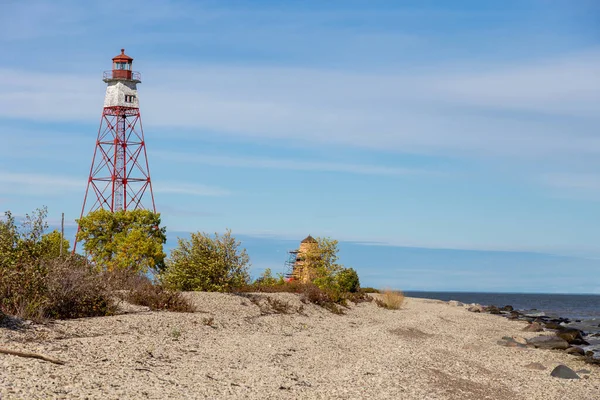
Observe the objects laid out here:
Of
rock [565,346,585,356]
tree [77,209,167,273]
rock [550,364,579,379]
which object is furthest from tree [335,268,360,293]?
rock [550,364,579,379]

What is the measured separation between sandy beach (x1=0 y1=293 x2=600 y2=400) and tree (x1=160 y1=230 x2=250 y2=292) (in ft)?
13.6

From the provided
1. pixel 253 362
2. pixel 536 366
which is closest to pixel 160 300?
pixel 253 362

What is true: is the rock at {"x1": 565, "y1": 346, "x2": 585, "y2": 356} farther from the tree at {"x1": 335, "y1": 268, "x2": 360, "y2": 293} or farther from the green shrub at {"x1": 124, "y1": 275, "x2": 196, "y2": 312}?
the tree at {"x1": 335, "y1": 268, "x2": 360, "y2": 293}

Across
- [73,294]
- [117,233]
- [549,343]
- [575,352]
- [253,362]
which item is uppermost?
[117,233]

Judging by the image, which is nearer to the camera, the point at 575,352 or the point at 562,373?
the point at 562,373

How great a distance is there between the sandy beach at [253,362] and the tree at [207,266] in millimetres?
4131

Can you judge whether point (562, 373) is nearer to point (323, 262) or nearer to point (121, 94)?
point (323, 262)

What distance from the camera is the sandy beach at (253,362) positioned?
1310 cm

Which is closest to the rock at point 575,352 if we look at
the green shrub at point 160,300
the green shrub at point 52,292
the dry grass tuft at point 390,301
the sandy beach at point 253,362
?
the sandy beach at point 253,362

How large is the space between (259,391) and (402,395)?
3527mm

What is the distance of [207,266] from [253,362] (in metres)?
17.1

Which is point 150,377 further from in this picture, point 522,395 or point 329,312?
point 329,312

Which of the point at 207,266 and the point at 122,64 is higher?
the point at 122,64

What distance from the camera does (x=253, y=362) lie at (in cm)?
1744
